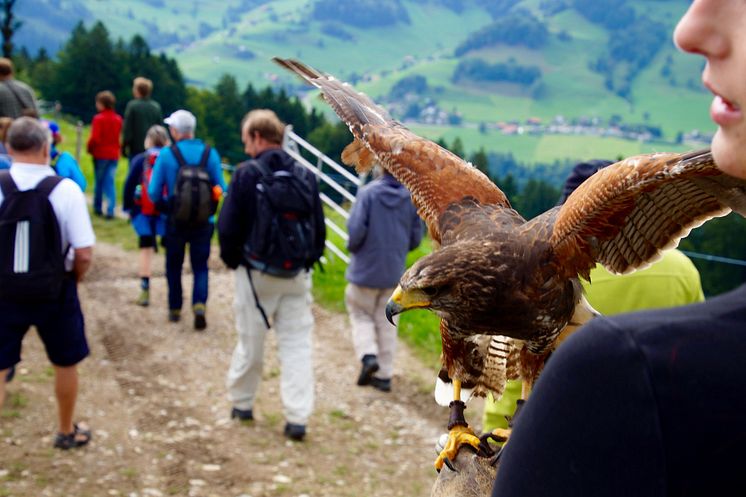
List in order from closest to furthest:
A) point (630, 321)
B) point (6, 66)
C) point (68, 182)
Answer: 1. point (630, 321)
2. point (68, 182)
3. point (6, 66)

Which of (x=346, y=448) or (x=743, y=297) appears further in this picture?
(x=346, y=448)

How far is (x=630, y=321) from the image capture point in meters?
0.89

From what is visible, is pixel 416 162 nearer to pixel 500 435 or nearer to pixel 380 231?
pixel 500 435

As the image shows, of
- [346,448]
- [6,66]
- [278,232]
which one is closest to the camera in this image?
[278,232]

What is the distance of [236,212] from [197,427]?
2080mm

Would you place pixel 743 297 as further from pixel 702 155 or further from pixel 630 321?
pixel 702 155

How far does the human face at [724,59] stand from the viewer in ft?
2.91

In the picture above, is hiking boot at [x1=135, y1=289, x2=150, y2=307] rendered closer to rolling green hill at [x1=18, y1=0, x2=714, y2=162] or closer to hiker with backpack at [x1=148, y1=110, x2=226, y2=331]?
hiker with backpack at [x1=148, y1=110, x2=226, y2=331]

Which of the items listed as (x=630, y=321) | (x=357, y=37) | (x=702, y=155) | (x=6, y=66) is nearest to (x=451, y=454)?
(x=702, y=155)

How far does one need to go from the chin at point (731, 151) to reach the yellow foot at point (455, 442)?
59.1 inches

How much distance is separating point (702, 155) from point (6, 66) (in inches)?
377

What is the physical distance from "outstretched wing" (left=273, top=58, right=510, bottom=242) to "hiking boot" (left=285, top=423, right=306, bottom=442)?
3.93 metres

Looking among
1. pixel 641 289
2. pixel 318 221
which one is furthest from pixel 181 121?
pixel 641 289

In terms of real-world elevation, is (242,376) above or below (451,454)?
below
